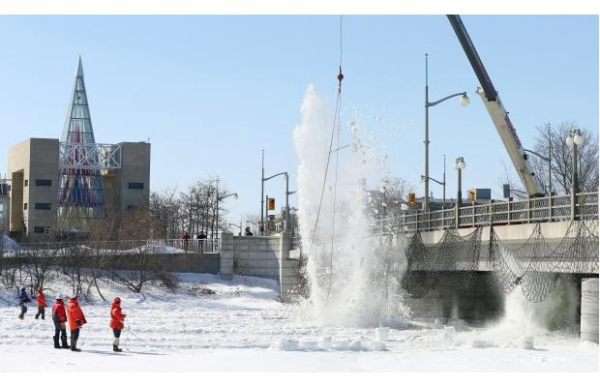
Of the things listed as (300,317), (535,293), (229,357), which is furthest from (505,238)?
(300,317)

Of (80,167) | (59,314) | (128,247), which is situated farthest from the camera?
(80,167)

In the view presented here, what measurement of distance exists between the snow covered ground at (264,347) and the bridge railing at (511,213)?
140 inches

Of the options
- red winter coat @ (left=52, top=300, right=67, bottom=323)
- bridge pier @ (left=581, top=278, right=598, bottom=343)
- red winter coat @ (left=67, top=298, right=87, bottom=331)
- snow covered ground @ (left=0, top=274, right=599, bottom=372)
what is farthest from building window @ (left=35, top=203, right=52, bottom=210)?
bridge pier @ (left=581, top=278, right=598, bottom=343)

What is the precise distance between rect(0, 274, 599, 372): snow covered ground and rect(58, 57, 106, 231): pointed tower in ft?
194

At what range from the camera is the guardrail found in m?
59.8

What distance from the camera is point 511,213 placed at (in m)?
33.0

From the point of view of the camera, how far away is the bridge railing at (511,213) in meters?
Result: 28.1

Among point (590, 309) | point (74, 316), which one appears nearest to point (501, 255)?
point (590, 309)

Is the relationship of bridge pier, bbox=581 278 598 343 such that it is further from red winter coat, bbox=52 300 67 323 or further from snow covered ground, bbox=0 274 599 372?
red winter coat, bbox=52 300 67 323

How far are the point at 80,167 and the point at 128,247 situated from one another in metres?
41.0

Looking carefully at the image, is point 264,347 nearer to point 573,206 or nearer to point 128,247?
point 573,206

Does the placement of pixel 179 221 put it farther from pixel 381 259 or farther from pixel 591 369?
pixel 591 369

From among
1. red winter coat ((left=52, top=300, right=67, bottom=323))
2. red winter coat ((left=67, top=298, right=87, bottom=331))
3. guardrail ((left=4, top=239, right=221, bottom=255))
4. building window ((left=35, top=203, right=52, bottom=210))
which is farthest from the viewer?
building window ((left=35, top=203, right=52, bottom=210))

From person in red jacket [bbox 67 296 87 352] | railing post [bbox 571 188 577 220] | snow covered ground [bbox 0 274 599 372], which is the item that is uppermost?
railing post [bbox 571 188 577 220]
